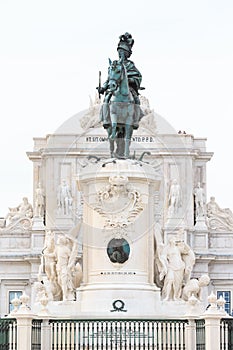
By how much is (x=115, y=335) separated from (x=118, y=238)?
3.21 m

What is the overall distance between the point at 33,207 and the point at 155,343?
62.7 metres

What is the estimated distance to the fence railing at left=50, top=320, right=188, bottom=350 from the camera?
30531mm

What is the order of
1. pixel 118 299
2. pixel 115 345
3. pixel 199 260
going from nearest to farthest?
pixel 115 345, pixel 118 299, pixel 199 260

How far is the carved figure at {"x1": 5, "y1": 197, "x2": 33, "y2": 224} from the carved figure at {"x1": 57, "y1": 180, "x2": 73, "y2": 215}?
157 inches

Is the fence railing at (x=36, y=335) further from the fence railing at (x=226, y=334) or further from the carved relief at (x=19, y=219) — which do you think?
the carved relief at (x=19, y=219)

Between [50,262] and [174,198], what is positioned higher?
[174,198]

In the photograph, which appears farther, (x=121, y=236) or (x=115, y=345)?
(x=121, y=236)

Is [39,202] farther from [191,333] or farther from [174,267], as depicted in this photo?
[191,333]

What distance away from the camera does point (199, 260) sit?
89.6 m

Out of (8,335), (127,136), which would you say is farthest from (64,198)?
(8,335)

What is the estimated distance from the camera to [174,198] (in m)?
84.5

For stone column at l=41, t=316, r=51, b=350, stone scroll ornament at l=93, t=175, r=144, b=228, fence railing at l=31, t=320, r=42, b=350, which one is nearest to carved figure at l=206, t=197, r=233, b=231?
stone scroll ornament at l=93, t=175, r=144, b=228

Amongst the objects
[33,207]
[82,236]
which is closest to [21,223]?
[33,207]

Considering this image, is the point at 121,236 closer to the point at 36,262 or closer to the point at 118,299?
the point at 118,299
